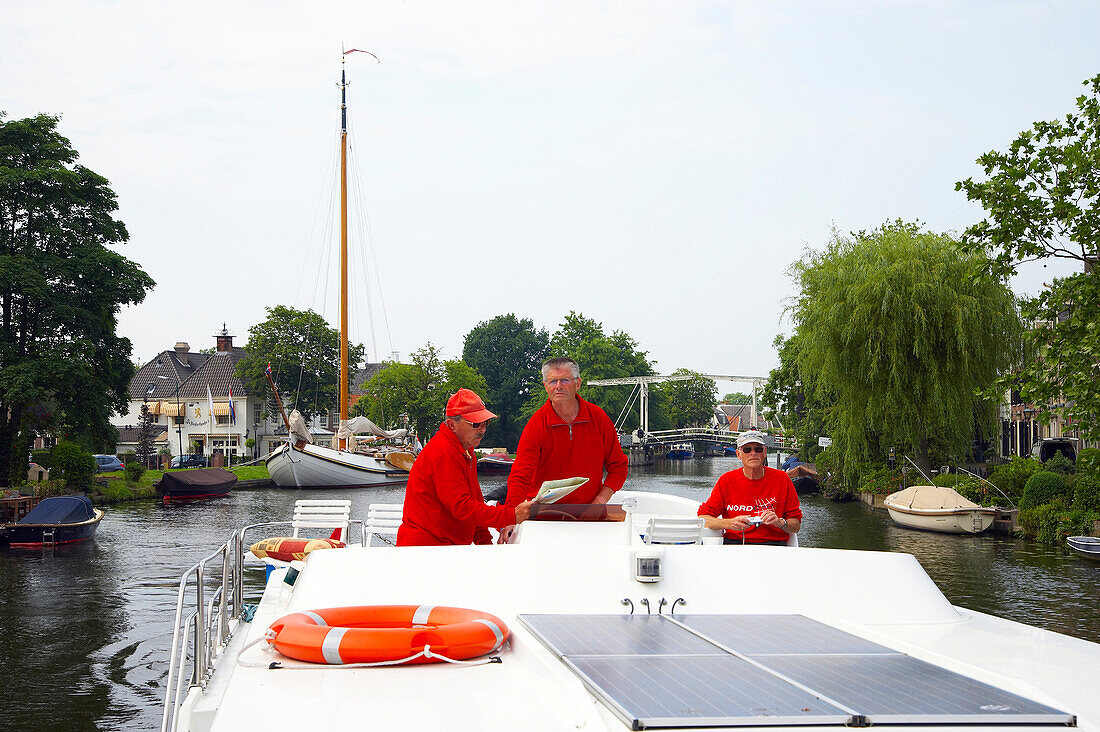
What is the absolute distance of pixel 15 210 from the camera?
29.9 metres

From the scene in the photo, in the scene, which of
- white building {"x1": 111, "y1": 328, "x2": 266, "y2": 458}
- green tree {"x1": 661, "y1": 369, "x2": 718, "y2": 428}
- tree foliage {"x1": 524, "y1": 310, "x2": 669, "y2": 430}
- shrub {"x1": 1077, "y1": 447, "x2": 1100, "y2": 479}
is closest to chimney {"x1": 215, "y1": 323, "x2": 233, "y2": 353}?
white building {"x1": 111, "y1": 328, "x2": 266, "y2": 458}

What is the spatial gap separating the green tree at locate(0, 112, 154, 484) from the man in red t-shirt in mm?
26838

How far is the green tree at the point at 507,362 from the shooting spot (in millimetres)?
81188

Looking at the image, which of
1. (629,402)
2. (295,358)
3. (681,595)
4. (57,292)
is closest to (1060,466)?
(681,595)

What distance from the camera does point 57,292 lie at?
96.7 ft

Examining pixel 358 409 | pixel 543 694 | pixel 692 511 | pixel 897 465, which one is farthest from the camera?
pixel 358 409

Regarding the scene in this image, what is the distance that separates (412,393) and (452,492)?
59.6 m

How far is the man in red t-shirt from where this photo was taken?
569cm

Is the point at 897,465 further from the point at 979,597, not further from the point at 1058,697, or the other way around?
the point at 1058,697

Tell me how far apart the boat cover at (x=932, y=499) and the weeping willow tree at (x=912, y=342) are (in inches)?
89.8

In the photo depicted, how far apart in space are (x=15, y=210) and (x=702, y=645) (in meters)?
32.5

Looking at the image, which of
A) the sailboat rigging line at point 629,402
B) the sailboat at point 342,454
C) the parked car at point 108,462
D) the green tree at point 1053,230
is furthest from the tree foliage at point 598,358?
the green tree at point 1053,230

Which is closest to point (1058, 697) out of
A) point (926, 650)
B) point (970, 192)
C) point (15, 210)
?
point (926, 650)

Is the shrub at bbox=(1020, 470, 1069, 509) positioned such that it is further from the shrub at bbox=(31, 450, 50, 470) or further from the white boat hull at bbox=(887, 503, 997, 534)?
the shrub at bbox=(31, 450, 50, 470)
